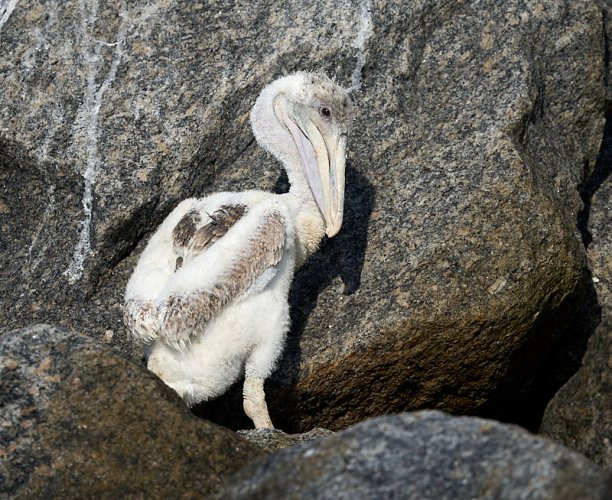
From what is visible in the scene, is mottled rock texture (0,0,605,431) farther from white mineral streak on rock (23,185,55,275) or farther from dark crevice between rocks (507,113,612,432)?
dark crevice between rocks (507,113,612,432)

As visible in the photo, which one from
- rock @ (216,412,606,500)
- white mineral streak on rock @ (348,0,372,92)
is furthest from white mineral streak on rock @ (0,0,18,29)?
rock @ (216,412,606,500)

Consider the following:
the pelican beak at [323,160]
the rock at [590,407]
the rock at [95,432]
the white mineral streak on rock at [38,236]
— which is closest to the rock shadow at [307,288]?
the pelican beak at [323,160]

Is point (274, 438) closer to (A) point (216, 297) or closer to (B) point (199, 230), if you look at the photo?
(A) point (216, 297)

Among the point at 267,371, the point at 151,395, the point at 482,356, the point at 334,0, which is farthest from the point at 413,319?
the point at 334,0

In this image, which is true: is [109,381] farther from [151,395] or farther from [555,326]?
[555,326]

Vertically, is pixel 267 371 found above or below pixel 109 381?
below

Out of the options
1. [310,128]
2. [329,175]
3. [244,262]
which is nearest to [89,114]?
[310,128]

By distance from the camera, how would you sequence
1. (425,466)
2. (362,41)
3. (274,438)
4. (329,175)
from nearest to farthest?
(425,466)
(274,438)
(329,175)
(362,41)
